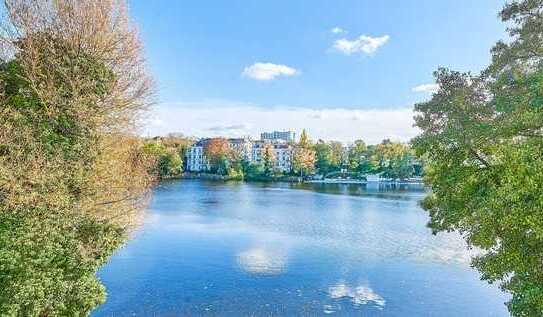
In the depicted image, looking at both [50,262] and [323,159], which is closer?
[50,262]

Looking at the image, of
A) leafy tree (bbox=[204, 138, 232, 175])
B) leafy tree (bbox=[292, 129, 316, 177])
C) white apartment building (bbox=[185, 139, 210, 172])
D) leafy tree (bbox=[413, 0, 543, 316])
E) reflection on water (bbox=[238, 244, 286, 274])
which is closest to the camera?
leafy tree (bbox=[413, 0, 543, 316])

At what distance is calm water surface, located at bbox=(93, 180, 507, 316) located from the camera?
17.6 meters

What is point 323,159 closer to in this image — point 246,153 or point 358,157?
point 358,157

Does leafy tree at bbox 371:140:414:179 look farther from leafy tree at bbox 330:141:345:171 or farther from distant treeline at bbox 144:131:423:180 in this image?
leafy tree at bbox 330:141:345:171

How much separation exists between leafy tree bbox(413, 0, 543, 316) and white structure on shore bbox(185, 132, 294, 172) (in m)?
Result: 99.7

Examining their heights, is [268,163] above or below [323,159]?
below

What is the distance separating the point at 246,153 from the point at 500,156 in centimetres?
10811

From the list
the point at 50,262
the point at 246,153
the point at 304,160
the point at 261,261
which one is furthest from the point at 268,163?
the point at 50,262

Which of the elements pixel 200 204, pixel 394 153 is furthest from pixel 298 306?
pixel 394 153

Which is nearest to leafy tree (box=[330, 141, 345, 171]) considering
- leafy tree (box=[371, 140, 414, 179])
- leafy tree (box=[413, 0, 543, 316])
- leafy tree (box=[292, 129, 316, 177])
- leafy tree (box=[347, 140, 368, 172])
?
leafy tree (box=[347, 140, 368, 172])

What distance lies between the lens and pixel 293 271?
22.7 metres

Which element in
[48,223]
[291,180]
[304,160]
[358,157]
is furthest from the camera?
[358,157]

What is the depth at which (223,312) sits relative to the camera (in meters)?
16.9

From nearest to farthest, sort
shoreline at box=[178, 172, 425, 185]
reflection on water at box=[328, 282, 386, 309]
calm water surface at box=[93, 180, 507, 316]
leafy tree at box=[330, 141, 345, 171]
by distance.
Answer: calm water surface at box=[93, 180, 507, 316] → reflection on water at box=[328, 282, 386, 309] → shoreline at box=[178, 172, 425, 185] → leafy tree at box=[330, 141, 345, 171]
